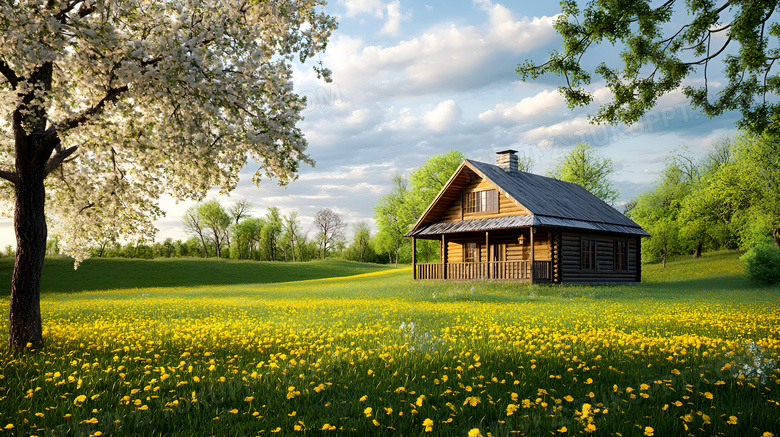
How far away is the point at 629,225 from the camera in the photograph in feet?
112

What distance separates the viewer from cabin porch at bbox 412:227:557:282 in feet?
88.7

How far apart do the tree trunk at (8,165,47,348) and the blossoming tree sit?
0.06 ft

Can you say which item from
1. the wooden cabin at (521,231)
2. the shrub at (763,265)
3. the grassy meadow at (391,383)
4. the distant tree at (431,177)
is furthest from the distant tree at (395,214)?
the grassy meadow at (391,383)

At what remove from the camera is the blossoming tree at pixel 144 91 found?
24.1ft

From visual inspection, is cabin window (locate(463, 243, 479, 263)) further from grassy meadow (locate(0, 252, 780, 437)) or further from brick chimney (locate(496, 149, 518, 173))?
grassy meadow (locate(0, 252, 780, 437))

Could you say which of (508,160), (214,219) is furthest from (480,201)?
(214,219)

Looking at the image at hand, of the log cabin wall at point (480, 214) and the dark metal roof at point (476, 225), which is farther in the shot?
the log cabin wall at point (480, 214)

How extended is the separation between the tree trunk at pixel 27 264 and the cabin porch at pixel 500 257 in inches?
861

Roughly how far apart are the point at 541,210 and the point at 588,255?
6.64m

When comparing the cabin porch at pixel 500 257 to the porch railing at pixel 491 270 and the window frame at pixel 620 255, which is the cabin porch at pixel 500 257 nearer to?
the porch railing at pixel 491 270

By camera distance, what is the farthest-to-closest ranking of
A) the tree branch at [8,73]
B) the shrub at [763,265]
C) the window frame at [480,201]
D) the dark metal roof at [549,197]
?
the shrub at [763,265], the window frame at [480,201], the dark metal roof at [549,197], the tree branch at [8,73]

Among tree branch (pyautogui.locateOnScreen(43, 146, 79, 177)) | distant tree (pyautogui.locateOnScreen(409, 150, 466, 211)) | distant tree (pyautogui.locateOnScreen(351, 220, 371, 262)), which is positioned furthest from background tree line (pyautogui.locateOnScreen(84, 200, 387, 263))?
tree branch (pyautogui.locateOnScreen(43, 146, 79, 177))

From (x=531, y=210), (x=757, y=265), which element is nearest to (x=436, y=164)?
(x=531, y=210)

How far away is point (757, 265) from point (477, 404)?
121 ft
